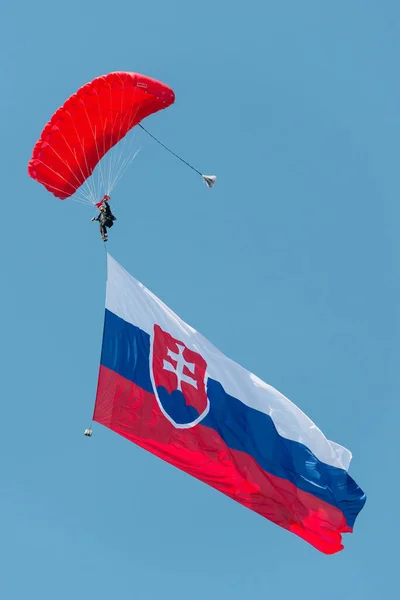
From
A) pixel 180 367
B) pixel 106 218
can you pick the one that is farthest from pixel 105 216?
pixel 180 367

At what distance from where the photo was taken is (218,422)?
81.3ft

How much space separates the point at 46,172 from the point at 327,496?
27.9ft

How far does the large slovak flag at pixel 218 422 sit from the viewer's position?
2389cm

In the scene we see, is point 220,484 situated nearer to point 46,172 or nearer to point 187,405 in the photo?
point 187,405

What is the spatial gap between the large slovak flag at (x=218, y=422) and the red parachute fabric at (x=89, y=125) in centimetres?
240

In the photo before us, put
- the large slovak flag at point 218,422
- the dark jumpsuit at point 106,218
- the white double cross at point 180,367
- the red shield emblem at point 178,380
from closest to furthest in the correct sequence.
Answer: the large slovak flag at point 218,422 → the red shield emblem at point 178,380 → the white double cross at point 180,367 → the dark jumpsuit at point 106,218

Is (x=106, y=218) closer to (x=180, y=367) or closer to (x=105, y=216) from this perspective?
(x=105, y=216)

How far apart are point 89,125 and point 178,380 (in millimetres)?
5447

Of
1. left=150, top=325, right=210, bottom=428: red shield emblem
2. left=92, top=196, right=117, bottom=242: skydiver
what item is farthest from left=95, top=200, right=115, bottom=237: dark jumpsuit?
left=150, top=325, right=210, bottom=428: red shield emblem

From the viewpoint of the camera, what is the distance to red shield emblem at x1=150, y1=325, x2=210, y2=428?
24.1 metres

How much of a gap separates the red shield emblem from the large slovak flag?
0.06 ft

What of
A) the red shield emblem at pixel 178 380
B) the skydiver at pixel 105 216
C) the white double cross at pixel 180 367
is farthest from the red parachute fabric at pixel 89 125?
the white double cross at pixel 180 367

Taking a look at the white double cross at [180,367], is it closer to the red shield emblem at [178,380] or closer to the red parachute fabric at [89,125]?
the red shield emblem at [178,380]

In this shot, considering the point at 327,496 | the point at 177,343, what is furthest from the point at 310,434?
the point at 177,343
